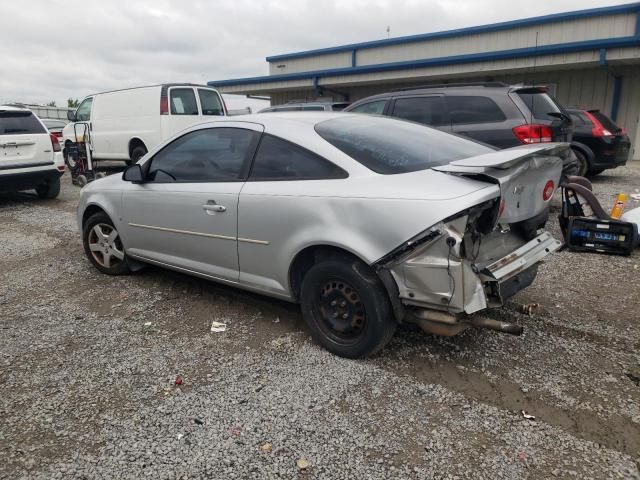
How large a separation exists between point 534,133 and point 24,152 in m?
8.38

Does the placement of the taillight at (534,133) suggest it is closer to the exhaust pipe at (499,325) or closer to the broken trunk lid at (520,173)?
Result: the broken trunk lid at (520,173)

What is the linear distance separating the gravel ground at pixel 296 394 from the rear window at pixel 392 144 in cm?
124

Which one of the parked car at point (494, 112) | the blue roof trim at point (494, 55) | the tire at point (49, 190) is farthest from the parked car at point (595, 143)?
the tire at point (49, 190)

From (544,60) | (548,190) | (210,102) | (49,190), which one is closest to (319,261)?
(548,190)

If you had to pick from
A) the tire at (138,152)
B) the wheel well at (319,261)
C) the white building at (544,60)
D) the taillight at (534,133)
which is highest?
the white building at (544,60)

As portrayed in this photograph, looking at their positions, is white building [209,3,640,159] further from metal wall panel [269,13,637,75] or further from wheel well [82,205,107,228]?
wheel well [82,205,107,228]

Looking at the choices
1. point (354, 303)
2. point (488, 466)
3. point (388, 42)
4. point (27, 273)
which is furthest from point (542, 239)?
point (388, 42)

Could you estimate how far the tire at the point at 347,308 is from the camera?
2998 mm

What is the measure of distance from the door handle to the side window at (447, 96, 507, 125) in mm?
4626

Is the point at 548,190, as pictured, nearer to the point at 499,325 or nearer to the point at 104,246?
the point at 499,325

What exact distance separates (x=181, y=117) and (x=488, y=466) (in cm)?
1045

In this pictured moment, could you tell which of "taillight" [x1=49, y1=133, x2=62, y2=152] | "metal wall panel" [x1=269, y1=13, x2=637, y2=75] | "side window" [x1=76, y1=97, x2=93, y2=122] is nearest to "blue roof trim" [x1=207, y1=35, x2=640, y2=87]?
"metal wall panel" [x1=269, y1=13, x2=637, y2=75]

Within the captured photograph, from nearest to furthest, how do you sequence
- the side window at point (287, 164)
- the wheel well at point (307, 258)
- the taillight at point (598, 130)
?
the wheel well at point (307, 258)
the side window at point (287, 164)
the taillight at point (598, 130)

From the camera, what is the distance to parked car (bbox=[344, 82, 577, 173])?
6.61 metres
